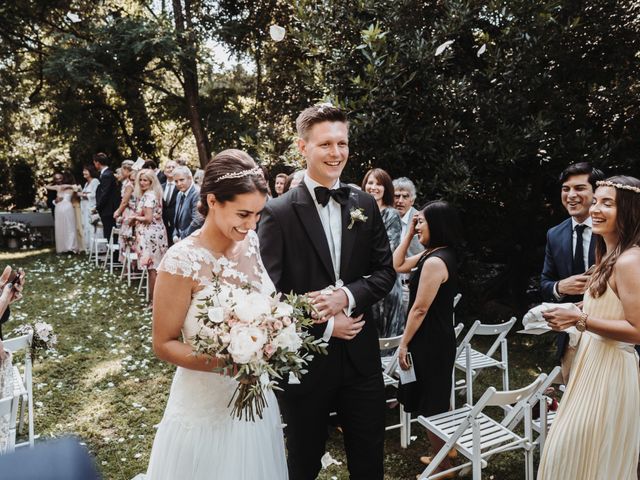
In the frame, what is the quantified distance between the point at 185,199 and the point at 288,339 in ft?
19.1

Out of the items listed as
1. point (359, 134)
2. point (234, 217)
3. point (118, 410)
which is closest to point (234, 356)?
point (234, 217)

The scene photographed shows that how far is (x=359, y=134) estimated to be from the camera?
6.57 metres

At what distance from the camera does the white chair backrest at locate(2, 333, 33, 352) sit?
3.79 metres

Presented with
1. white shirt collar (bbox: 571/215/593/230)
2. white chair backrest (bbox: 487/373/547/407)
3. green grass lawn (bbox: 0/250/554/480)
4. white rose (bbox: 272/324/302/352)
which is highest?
white shirt collar (bbox: 571/215/593/230)

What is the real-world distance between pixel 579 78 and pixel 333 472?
254 inches

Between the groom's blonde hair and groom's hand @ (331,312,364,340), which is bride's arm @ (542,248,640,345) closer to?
groom's hand @ (331,312,364,340)

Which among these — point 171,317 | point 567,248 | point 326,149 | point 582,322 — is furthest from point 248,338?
point 567,248

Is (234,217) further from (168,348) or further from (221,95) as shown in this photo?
(221,95)

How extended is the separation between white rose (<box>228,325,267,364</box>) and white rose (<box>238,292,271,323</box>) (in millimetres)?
42

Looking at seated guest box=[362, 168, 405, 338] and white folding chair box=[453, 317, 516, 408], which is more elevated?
seated guest box=[362, 168, 405, 338]

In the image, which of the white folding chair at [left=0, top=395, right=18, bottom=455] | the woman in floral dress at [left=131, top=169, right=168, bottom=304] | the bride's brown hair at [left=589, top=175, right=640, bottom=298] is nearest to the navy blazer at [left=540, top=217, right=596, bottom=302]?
the bride's brown hair at [left=589, top=175, right=640, bottom=298]

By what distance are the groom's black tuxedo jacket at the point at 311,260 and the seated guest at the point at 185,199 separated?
459cm

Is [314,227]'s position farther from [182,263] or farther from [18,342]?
[18,342]

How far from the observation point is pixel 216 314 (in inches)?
78.5
